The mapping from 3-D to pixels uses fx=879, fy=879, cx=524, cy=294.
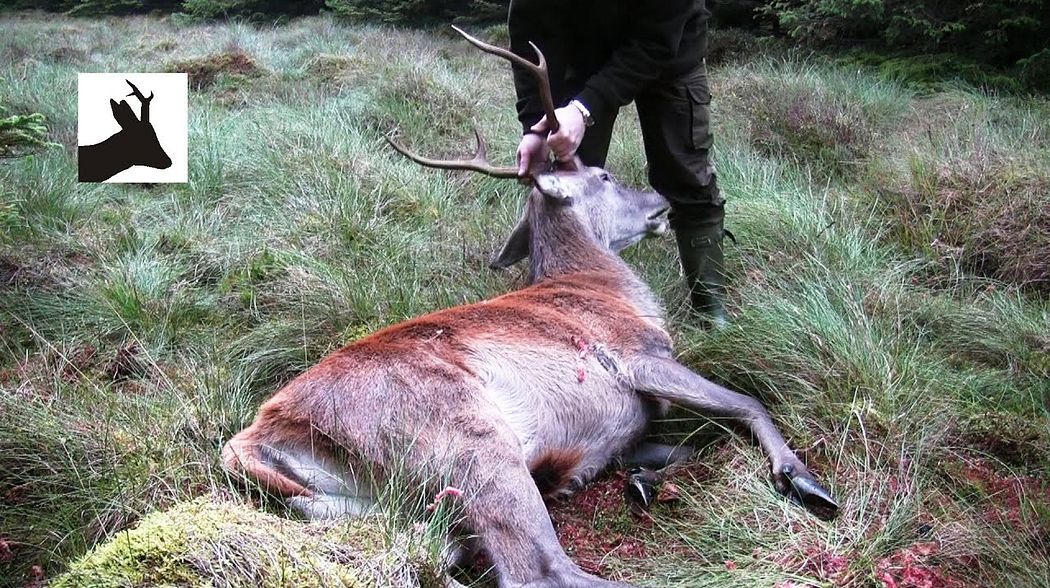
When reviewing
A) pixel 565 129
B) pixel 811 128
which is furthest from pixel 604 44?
pixel 811 128

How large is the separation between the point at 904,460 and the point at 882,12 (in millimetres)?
6522

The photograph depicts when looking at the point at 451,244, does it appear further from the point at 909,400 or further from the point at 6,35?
the point at 6,35

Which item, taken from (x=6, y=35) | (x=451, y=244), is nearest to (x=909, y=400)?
(x=451, y=244)

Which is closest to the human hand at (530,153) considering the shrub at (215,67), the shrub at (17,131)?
the shrub at (17,131)

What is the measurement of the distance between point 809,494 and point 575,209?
74.7 inches

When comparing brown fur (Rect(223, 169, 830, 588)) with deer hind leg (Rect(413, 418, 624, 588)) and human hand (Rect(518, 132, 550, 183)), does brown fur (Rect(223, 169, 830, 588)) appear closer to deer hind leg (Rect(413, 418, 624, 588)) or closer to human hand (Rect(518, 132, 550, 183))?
deer hind leg (Rect(413, 418, 624, 588))

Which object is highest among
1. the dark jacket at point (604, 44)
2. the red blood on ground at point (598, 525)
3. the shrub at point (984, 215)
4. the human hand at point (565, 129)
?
the dark jacket at point (604, 44)

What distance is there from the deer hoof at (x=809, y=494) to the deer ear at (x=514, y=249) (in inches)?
76.6

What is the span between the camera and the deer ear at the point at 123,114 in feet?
24.2

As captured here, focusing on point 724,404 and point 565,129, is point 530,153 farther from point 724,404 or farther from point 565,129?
point 724,404

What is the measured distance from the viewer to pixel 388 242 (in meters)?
5.22

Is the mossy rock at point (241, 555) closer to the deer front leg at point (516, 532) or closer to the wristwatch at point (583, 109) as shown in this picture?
the deer front leg at point (516, 532)

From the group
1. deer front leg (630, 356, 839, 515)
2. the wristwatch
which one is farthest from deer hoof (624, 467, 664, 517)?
the wristwatch

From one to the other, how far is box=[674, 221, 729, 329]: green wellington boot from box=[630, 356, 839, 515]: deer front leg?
962 millimetres
